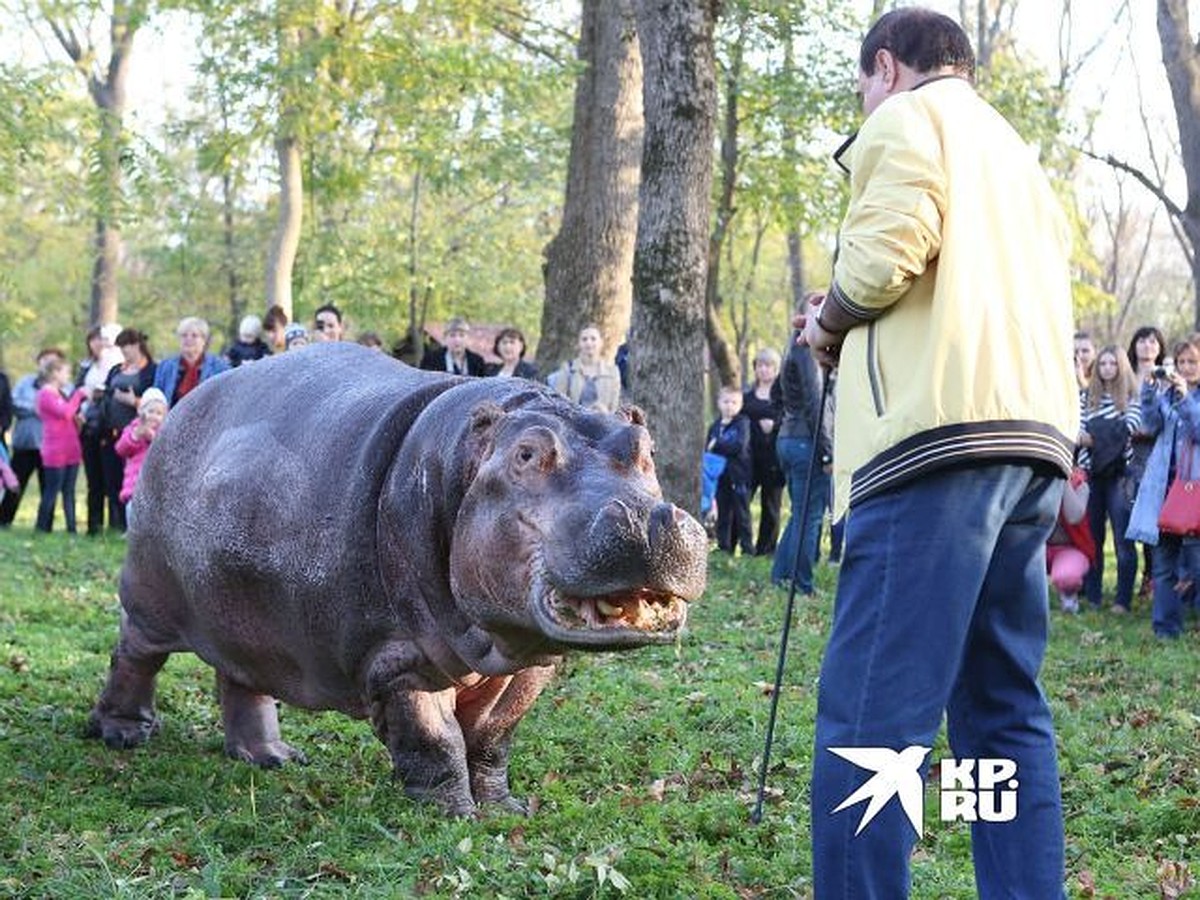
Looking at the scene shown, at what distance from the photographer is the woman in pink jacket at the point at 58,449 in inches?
642

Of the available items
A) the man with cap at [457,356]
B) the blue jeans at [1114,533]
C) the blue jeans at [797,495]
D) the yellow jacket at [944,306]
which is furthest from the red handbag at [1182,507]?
the yellow jacket at [944,306]

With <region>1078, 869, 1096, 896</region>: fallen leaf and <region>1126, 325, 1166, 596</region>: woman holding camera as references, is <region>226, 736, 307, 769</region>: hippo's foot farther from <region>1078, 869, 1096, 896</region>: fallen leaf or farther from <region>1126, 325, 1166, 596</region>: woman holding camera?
<region>1126, 325, 1166, 596</region>: woman holding camera

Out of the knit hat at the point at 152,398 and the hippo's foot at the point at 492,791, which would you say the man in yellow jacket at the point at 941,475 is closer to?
the hippo's foot at the point at 492,791

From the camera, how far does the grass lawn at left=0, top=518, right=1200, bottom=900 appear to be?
15.4 ft

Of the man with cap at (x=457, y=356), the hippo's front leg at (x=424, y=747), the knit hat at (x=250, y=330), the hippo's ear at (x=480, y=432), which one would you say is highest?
the knit hat at (x=250, y=330)

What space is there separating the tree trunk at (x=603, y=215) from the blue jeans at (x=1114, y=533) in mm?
5328

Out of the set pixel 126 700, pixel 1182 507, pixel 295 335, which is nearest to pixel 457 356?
pixel 295 335

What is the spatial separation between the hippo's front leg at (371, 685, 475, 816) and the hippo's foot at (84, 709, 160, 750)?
182 cm

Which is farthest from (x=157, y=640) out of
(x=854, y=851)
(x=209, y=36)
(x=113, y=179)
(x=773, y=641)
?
(x=209, y=36)

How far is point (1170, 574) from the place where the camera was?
10.9 meters

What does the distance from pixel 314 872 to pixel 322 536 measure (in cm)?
113

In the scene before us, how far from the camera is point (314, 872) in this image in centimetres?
481

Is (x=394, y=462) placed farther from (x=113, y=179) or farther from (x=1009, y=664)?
(x=113, y=179)

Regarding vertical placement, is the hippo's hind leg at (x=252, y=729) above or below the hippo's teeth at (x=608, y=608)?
below
